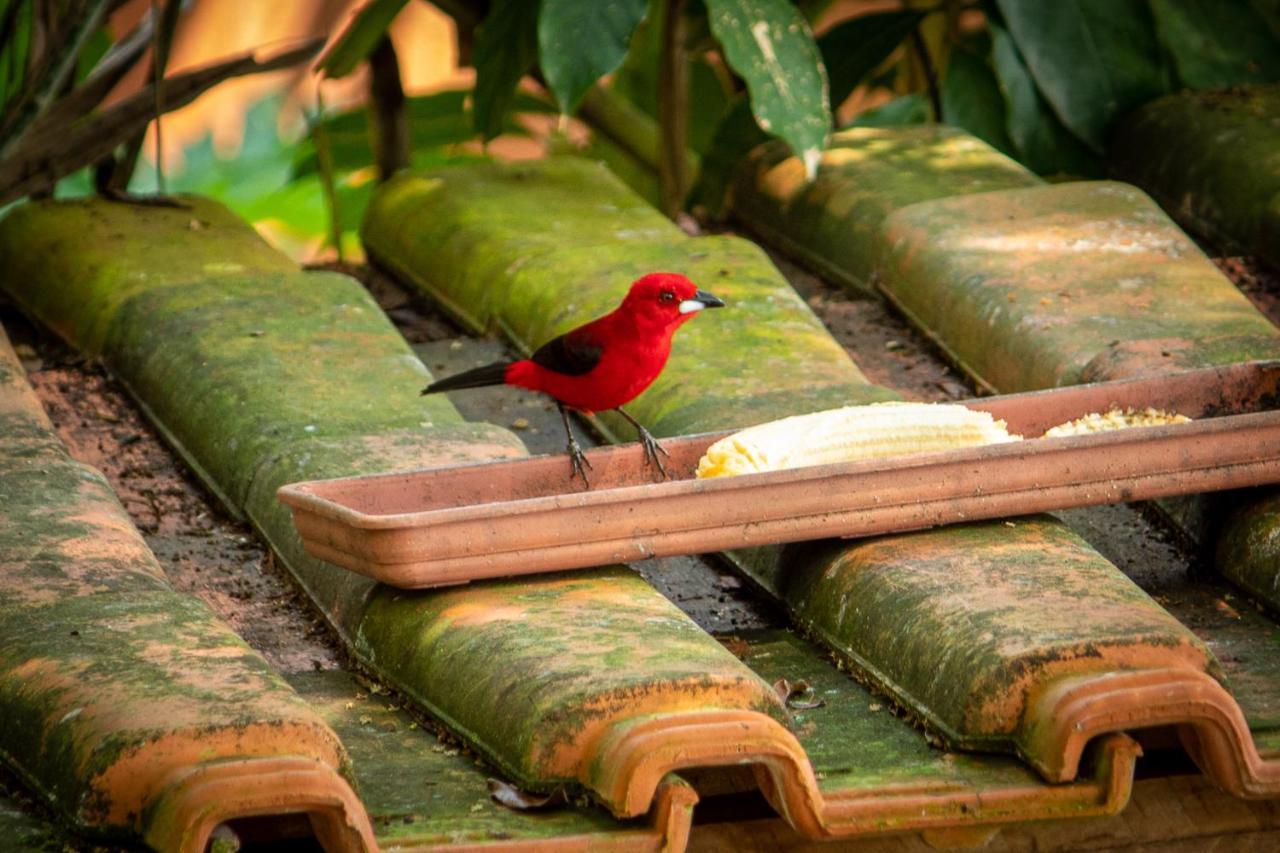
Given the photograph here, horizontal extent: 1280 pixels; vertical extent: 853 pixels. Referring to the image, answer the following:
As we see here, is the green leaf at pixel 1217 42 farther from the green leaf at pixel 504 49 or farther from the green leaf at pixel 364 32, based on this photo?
the green leaf at pixel 364 32

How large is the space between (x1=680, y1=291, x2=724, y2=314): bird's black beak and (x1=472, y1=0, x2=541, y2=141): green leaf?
2.00 metres

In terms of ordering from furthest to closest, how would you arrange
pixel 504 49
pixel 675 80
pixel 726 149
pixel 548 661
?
pixel 675 80, pixel 726 149, pixel 504 49, pixel 548 661

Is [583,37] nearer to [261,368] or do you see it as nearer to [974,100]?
[261,368]

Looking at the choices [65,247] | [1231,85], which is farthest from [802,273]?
[65,247]

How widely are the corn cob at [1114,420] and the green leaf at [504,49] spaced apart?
2229 mm

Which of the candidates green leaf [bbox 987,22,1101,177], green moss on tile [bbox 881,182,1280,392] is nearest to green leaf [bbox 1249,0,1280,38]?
green leaf [bbox 987,22,1101,177]

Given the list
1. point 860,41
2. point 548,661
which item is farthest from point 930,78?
point 548,661

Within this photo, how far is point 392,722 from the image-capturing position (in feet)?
9.14

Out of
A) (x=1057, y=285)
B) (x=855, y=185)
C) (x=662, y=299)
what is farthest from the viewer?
(x=855, y=185)

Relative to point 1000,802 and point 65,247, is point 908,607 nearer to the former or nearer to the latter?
point 1000,802

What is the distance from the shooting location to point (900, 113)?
6.46 meters

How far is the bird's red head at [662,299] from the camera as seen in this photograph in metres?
3.29

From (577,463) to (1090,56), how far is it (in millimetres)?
2674

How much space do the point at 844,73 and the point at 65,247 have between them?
7.94 ft
